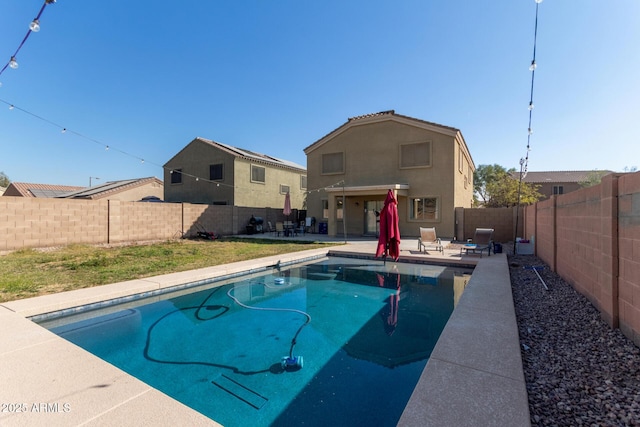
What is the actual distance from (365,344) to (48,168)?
3122 centimetres

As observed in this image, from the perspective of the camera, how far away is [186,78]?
1576cm

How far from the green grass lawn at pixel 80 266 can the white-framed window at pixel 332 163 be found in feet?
34.2

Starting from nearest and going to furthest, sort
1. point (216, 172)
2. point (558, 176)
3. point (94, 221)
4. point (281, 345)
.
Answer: point (281, 345) < point (94, 221) < point (216, 172) < point (558, 176)

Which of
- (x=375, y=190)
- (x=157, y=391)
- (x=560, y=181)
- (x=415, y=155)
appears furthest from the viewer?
(x=560, y=181)

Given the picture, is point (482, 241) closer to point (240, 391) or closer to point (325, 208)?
point (240, 391)

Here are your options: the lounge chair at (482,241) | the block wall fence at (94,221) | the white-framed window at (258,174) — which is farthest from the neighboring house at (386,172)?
the block wall fence at (94,221)

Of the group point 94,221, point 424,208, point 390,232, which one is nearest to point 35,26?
point 390,232

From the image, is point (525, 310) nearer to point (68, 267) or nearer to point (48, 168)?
point (68, 267)

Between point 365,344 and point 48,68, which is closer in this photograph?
point 365,344

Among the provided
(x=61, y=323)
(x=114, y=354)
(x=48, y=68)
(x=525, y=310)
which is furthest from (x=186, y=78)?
(x=525, y=310)

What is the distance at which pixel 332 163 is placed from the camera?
2016 centimetres

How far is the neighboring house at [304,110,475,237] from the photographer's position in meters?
16.8

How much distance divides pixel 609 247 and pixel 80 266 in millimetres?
11384

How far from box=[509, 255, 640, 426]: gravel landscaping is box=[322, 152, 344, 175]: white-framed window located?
15.5 m
